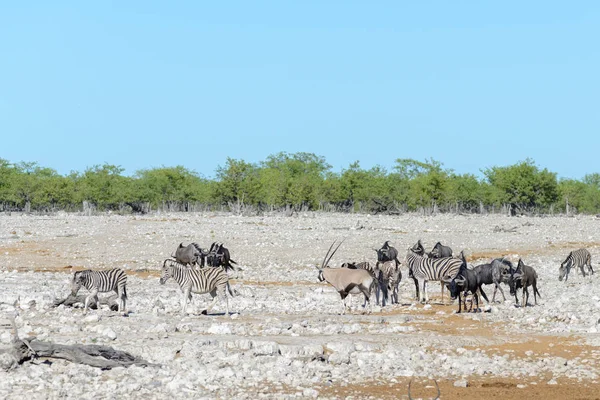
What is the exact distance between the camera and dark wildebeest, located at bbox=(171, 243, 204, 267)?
2348 centimetres

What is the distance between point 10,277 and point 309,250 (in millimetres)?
11293

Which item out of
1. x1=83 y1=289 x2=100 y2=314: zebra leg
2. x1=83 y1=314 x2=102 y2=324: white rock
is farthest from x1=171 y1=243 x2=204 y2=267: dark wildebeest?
x1=83 y1=314 x2=102 y2=324: white rock

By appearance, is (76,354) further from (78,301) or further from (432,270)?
(432,270)

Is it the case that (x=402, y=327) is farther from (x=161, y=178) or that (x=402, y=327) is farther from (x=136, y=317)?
(x=161, y=178)

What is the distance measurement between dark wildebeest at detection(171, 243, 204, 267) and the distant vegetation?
5167 cm

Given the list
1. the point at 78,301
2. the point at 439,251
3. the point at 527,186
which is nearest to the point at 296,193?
the point at 527,186

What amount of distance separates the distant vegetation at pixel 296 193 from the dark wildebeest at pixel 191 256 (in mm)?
51670

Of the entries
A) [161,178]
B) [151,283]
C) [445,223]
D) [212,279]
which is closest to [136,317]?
[212,279]

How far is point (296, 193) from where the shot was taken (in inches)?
3214

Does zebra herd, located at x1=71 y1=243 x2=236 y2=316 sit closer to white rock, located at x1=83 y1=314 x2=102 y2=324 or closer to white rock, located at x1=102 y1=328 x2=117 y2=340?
white rock, located at x1=83 y1=314 x2=102 y2=324

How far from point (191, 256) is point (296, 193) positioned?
190ft

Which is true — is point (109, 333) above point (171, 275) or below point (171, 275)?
below

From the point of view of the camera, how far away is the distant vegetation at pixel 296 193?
270 ft

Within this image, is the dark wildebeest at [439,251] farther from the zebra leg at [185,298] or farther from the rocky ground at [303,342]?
the zebra leg at [185,298]
